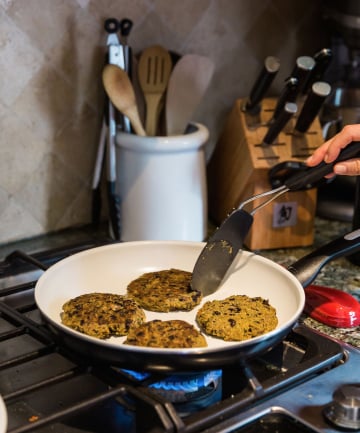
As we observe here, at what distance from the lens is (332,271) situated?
3.64 ft

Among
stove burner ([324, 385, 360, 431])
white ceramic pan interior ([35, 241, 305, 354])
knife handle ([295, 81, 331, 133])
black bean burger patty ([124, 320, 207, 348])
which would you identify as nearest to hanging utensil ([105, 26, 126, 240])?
white ceramic pan interior ([35, 241, 305, 354])

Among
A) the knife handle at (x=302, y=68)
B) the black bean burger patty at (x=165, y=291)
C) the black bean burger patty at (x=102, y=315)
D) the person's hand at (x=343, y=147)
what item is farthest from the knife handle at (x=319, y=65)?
the black bean burger patty at (x=102, y=315)

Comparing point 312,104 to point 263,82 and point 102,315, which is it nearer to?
point 263,82

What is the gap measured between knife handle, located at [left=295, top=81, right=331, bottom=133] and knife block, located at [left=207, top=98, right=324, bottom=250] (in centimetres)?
3

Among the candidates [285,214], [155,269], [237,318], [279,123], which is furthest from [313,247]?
[237,318]

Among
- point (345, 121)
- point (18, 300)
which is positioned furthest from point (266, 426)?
point (345, 121)

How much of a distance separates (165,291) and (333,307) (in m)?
0.22

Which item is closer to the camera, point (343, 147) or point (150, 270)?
point (343, 147)

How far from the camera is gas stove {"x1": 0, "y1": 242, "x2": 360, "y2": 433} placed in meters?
0.68

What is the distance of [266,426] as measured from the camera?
2.33 feet

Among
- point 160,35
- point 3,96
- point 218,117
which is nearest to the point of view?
point 3,96

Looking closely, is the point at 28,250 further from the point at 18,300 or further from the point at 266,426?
the point at 266,426

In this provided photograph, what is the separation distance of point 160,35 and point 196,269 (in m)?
0.48

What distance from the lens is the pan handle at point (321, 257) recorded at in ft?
3.05
